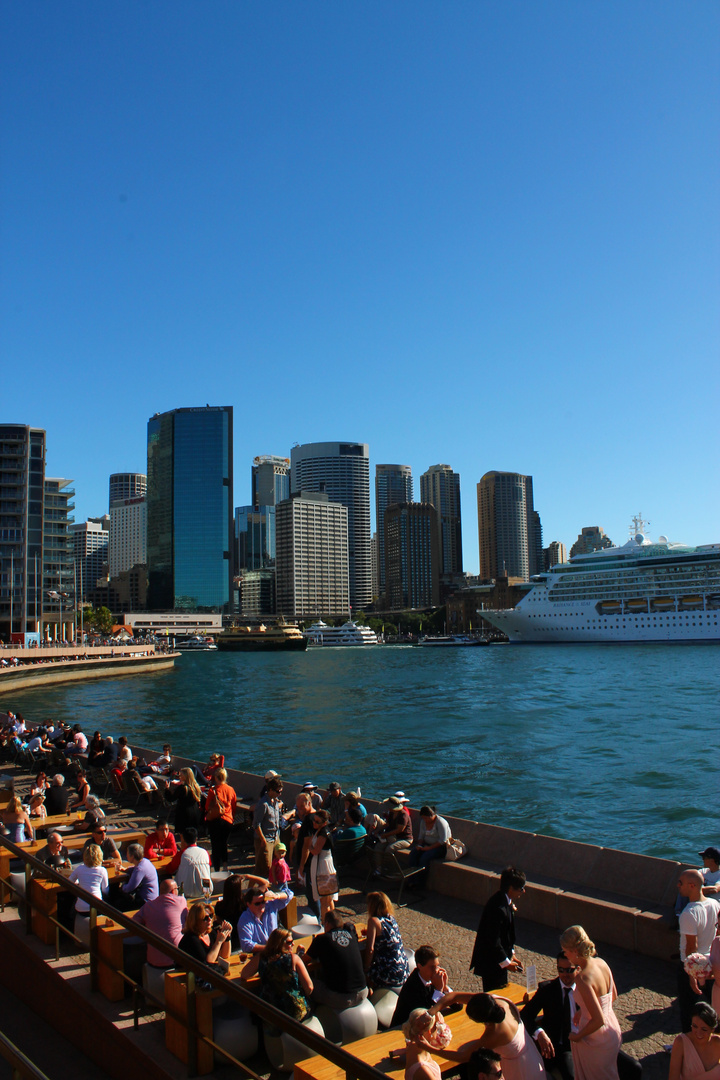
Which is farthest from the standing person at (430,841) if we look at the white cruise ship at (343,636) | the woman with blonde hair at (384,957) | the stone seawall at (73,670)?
the white cruise ship at (343,636)

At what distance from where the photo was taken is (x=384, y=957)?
19.5ft

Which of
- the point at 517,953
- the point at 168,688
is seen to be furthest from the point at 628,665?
the point at 517,953

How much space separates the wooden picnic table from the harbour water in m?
12.0

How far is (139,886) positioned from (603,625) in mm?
99853

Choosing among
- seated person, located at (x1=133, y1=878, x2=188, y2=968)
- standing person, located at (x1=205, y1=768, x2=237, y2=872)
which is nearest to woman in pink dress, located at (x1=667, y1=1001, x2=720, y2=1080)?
seated person, located at (x1=133, y1=878, x2=188, y2=968)

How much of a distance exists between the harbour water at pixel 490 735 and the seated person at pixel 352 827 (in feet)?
27.9

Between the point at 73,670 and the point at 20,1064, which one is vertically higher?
the point at 20,1064

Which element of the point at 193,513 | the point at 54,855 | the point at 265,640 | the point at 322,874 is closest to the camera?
the point at 322,874

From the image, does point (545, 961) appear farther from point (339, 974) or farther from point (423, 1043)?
point (423, 1043)

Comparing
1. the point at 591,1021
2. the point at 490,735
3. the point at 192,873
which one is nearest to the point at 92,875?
the point at 192,873

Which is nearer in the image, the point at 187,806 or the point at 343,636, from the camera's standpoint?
the point at 187,806

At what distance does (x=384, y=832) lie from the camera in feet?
32.0

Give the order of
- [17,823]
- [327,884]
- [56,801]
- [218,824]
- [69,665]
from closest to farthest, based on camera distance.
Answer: [327,884] < [218,824] < [17,823] < [56,801] < [69,665]

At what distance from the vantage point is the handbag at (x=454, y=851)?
9.09 meters
